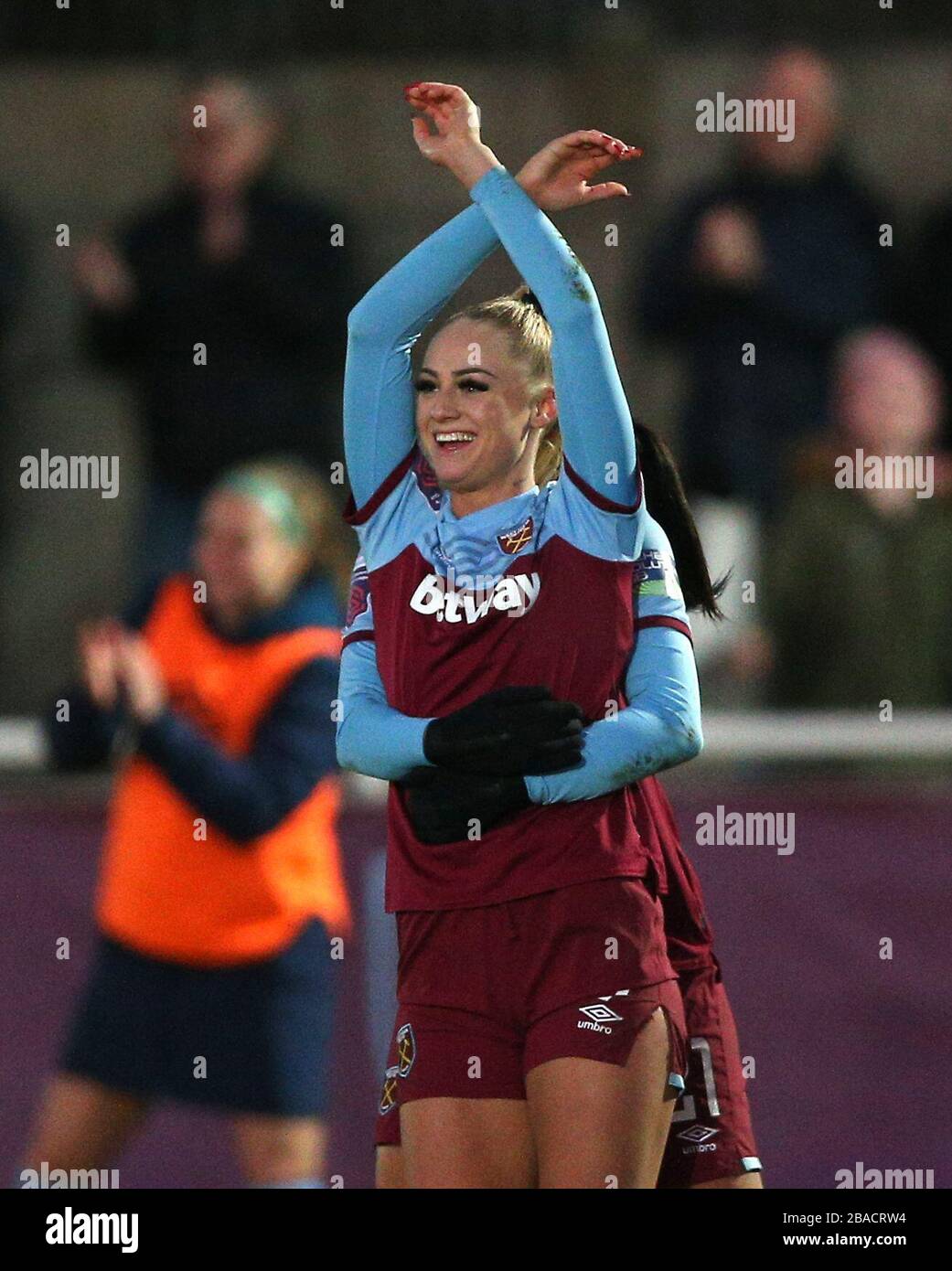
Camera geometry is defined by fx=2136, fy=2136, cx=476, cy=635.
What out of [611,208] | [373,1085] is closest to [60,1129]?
[373,1085]

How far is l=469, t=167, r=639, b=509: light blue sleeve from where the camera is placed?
9.73 feet

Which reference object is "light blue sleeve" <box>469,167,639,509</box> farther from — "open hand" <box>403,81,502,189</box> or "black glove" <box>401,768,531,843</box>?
"black glove" <box>401,768,531,843</box>

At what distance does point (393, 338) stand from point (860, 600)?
2.91 m

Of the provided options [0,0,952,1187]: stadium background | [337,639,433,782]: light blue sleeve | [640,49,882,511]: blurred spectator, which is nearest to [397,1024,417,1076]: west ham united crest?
[337,639,433,782]: light blue sleeve

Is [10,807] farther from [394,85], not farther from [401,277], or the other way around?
[394,85]

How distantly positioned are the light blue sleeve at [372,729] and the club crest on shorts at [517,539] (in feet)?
0.88

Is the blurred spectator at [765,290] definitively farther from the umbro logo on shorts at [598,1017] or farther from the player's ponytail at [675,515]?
the umbro logo on shorts at [598,1017]

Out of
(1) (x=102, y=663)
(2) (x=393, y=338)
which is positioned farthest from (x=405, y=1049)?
(1) (x=102, y=663)

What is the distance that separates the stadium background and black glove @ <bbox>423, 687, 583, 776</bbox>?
211cm

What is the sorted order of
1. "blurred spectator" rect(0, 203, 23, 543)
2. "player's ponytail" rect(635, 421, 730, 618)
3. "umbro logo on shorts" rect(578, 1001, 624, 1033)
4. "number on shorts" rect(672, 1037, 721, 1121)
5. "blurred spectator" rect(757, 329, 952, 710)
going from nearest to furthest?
"umbro logo on shorts" rect(578, 1001, 624, 1033)
"number on shorts" rect(672, 1037, 721, 1121)
"player's ponytail" rect(635, 421, 730, 618)
"blurred spectator" rect(757, 329, 952, 710)
"blurred spectator" rect(0, 203, 23, 543)

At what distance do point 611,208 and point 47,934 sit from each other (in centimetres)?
338

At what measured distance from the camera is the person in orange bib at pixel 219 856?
4.71 metres

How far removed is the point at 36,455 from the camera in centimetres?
726

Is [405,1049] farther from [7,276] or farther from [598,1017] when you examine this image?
[7,276]
